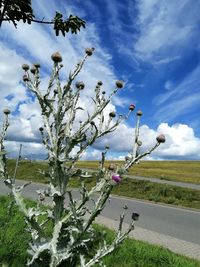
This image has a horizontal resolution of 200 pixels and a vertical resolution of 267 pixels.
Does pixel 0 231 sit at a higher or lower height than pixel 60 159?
lower

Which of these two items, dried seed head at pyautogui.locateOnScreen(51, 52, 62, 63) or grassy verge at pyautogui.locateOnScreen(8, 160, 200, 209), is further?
grassy verge at pyautogui.locateOnScreen(8, 160, 200, 209)

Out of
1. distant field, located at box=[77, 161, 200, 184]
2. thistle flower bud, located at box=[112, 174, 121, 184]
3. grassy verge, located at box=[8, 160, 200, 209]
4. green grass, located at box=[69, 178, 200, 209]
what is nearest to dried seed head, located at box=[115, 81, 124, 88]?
thistle flower bud, located at box=[112, 174, 121, 184]

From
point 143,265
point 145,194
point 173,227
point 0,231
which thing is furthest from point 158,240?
point 145,194

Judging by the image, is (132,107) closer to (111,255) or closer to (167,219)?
(111,255)

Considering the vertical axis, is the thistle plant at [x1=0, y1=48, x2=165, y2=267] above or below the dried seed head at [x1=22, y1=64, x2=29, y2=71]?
below

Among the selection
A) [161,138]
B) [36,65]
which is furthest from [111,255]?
[161,138]

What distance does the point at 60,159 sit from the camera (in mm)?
3176

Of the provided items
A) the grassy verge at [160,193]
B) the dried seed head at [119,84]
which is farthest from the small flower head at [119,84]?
the grassy verge at [160,193]

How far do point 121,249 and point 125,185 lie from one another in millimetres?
22444

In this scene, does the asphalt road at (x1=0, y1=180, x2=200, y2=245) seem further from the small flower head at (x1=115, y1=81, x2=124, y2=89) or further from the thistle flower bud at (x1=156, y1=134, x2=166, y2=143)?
the thistle flower bud at (x1=156, y1=134, x2=166, y2=143)

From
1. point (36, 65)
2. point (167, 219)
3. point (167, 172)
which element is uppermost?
point (167, 172)

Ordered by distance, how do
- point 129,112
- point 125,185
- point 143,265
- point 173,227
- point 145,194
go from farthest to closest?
point 125,185 < point 145,194 < point 173,227 < point 143,265 < point 129,112

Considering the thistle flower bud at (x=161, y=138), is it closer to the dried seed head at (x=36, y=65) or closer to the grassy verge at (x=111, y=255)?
the dried seed head at (x=36, y=65)

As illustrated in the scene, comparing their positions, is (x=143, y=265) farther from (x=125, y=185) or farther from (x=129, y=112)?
(x=125, y=185)
